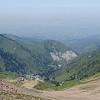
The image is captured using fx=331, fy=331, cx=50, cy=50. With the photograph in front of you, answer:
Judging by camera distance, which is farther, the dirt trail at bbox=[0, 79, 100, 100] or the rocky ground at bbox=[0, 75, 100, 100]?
the dirt trail at bbox=[0, 79, 100, 100]

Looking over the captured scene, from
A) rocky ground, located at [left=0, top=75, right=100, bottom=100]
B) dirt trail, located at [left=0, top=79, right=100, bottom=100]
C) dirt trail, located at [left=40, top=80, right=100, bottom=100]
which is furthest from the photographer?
dirt trail, located at [left=40, top=80, right=100, bottom=100]

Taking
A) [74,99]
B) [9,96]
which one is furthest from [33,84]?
[9,96]

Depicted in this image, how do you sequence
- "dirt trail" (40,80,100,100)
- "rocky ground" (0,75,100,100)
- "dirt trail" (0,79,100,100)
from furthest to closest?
"dirt trail" (40,80,100,100), "dirt trail" (0,79,100,100), "rocky ground" (0,75,100,100)

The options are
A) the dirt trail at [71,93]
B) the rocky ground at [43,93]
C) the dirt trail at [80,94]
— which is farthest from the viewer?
the dirt trail at [80,94]

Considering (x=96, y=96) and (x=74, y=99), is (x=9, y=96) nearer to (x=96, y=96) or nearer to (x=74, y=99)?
(x=74, y=99)

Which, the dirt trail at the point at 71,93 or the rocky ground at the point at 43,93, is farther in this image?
the dirt trail at the point at 71,93

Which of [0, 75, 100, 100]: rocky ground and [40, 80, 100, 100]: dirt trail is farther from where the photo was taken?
[40, 80, 100, 100]: dirt trail

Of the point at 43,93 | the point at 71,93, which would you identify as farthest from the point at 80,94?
the point at 43,93

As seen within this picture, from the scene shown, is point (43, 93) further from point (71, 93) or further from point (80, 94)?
point (80, 94)

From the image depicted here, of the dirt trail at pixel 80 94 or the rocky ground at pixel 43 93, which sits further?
the dirt trail at pixel 80 94

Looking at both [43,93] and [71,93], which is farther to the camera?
[71,93]

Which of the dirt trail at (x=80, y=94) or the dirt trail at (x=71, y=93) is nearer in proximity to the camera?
the dirt trail at (x=71, y=93)

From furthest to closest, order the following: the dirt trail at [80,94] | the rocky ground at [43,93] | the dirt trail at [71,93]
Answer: the dirt trail at [80,94]
the dirt trail at [71,93]
the rocky ground at [43,93]
